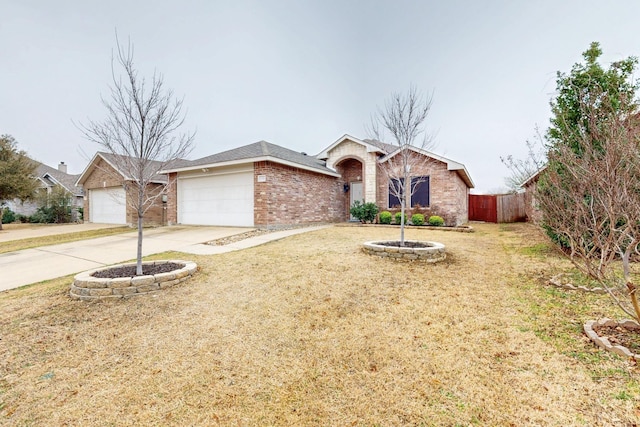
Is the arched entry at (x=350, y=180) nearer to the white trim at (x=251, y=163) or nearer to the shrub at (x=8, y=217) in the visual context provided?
the white trim at (x=251, y=163)

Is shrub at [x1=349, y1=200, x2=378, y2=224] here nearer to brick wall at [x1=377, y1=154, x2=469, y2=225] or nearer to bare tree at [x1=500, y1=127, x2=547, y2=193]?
brick wall at [x1=377, y1=154, x2=469, y2=225]

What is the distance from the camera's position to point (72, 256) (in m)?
7.76

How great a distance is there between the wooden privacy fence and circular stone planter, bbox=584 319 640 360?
640 inches

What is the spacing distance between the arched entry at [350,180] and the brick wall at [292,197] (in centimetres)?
89

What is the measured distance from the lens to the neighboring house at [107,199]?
17.2 m

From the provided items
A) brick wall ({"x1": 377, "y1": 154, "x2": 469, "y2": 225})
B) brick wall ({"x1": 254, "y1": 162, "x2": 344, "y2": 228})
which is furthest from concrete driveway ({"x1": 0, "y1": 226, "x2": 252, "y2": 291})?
brick wall ({"x1": 377, "y1": 154, "x2": 469, "y2": 225})

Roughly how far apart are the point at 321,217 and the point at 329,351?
12.2 metres

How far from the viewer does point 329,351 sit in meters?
3.00

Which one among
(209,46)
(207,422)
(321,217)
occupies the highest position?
(209,46)

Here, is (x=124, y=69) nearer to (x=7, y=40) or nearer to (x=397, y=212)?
(x=7, y=40)

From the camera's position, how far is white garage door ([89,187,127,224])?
18.3 meters

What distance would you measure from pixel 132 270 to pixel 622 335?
7267mm

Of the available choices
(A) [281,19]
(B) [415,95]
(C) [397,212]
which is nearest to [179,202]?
→ (A) [281,19]

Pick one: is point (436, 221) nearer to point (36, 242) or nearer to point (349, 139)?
point (349, 139)
